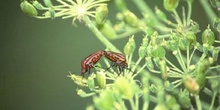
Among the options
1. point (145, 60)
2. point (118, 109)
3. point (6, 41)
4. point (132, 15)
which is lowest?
point (118, 109)

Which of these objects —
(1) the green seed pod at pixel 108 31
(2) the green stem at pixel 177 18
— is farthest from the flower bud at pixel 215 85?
(1) the green seed pod at pixel 108 31

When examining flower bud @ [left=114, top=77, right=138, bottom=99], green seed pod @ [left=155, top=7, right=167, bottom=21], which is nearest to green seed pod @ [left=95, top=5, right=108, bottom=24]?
green seed pod @ [left=155, top=7, right=167, bottom=21]

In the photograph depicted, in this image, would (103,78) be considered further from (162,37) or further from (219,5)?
(219,5)

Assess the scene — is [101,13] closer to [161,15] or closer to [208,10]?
[161,15]

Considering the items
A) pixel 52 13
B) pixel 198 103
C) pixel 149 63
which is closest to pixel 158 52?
pixel 149 63

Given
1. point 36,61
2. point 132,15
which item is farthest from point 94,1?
point 36,61

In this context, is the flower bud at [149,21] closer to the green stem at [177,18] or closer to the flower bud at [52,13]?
the green stem at [177,18]
